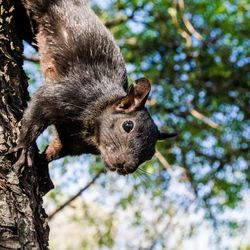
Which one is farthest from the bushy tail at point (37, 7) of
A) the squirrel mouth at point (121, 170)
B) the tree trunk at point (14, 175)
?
the squirrel mouth at point (121, 170)

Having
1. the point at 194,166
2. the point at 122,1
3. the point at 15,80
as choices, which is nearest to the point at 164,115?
the point at 194,166

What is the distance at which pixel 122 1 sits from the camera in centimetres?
820

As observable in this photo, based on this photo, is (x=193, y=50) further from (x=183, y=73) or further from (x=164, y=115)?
(x=164, y=115)

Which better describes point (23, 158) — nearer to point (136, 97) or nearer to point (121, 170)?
point (121, 170)

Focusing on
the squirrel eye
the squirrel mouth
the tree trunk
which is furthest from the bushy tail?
the squirrel mouth

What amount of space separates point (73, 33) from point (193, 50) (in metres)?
5.15

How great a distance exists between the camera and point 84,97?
3732 mm

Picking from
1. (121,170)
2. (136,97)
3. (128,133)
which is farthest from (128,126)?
(121,170)

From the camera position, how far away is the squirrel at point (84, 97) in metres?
3.39

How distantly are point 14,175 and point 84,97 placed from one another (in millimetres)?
1354

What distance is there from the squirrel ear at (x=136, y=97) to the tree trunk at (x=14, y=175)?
0.71 meters

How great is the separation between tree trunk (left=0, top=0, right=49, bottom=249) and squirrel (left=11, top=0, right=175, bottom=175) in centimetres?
16

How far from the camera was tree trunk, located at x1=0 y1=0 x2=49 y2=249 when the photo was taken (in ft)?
7.29

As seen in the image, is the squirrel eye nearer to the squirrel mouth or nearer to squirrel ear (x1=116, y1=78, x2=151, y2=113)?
squirrel ear (x1=116, y1=78, x2=151, y2=113)
